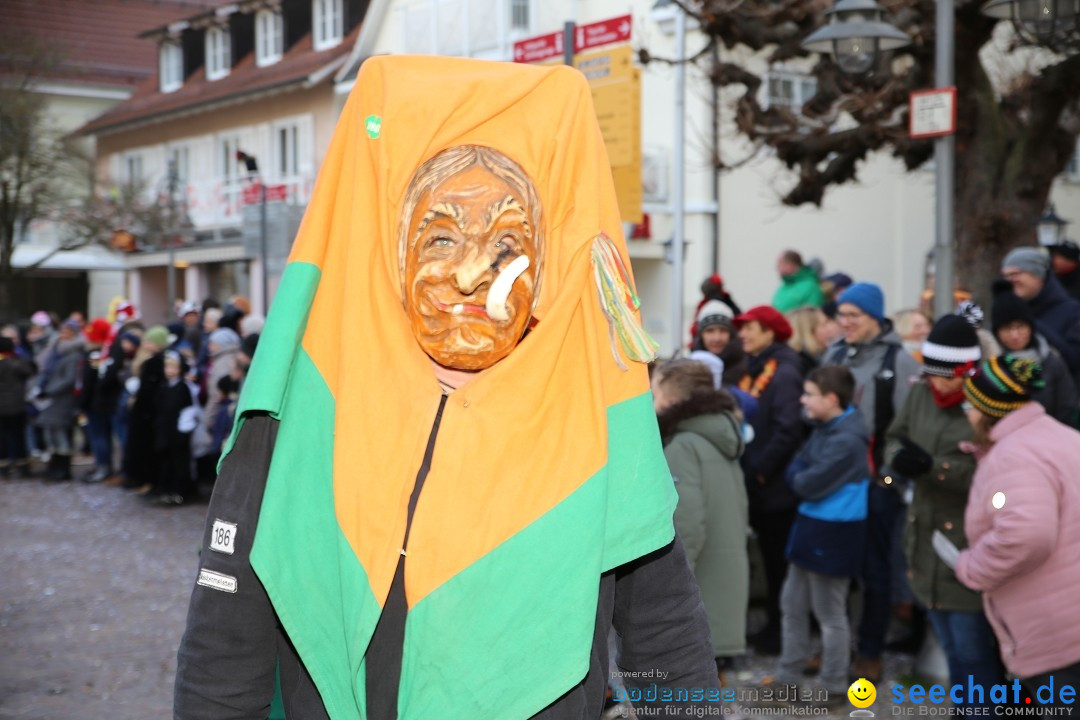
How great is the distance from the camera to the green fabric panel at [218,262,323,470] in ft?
6.27

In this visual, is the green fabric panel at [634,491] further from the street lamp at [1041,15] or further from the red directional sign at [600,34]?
the red directional sign at [600,34]

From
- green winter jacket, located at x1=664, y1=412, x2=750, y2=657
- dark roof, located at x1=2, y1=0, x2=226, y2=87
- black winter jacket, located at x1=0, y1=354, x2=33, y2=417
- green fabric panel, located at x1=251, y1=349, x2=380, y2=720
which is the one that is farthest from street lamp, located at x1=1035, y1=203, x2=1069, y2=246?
dark roof, located at x1=2, y1=0, x2=226, y2=87

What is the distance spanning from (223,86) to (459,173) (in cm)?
2895

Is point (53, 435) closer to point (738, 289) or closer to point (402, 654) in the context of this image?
point (738, 289)

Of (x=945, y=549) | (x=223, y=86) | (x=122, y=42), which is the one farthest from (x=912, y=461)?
(x=122, y=42)

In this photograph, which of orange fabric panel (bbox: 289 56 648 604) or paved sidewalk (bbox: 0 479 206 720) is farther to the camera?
paved sidewalk (bbox: 0 479 206 720)

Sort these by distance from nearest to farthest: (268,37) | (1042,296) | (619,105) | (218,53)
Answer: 1. (1042,296)
2. (619,105)
3. (268,37)
4. (218,53)

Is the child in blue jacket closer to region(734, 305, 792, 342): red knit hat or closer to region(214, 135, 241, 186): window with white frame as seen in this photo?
region(734, 305, 792, 342): red knit hat

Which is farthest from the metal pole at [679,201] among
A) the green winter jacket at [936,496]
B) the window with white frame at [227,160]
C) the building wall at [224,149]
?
the window with white frame at [227,160]

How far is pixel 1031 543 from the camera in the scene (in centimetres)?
416

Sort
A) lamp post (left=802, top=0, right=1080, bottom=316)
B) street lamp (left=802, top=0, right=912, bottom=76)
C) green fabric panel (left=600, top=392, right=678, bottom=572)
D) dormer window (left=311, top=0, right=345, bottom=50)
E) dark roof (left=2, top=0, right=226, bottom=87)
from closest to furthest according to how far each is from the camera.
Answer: green fabric panel (left=600, top=392, right=678, bottom=572), lamp post (left=802, top=0, right=1080, bottom=316), street lamp (left=802, top=0, right=912, bottom=76), dark roof (left=2, top=0, right=226, bottom=87), dormer window (left=311, top=0, right=345, bottom=50)

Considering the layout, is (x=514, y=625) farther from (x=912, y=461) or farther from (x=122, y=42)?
(x=122, y=42)

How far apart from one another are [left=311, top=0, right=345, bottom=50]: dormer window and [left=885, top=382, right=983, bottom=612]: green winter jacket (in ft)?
77.9

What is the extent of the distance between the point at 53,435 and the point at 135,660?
7.96 m
